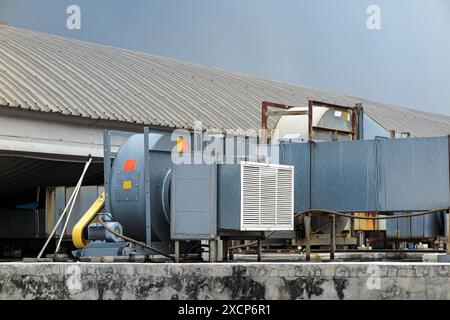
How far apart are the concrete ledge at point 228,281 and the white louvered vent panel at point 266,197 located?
7.39 feet

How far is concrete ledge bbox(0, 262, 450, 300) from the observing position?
321 inches

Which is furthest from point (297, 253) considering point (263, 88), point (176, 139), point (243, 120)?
point (263, 88)

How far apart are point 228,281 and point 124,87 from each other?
730 inches

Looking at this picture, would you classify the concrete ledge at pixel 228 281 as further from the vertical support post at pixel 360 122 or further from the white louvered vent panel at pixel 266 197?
the vertical support post at pixel 360 122

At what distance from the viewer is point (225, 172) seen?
1089 centimetres

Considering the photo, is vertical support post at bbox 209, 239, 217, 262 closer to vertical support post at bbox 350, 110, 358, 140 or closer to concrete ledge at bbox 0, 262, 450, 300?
concrete ledge at bbox 0, 262, 450, 300

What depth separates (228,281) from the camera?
8.64m

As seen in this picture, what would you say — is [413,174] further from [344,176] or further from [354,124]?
[354,124]

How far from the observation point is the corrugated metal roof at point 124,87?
22406 mm

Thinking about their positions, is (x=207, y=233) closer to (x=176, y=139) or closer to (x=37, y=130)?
(x=176, y=139)

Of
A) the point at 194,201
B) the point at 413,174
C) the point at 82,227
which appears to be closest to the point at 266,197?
the point at 194,201

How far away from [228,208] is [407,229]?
4349 mm
